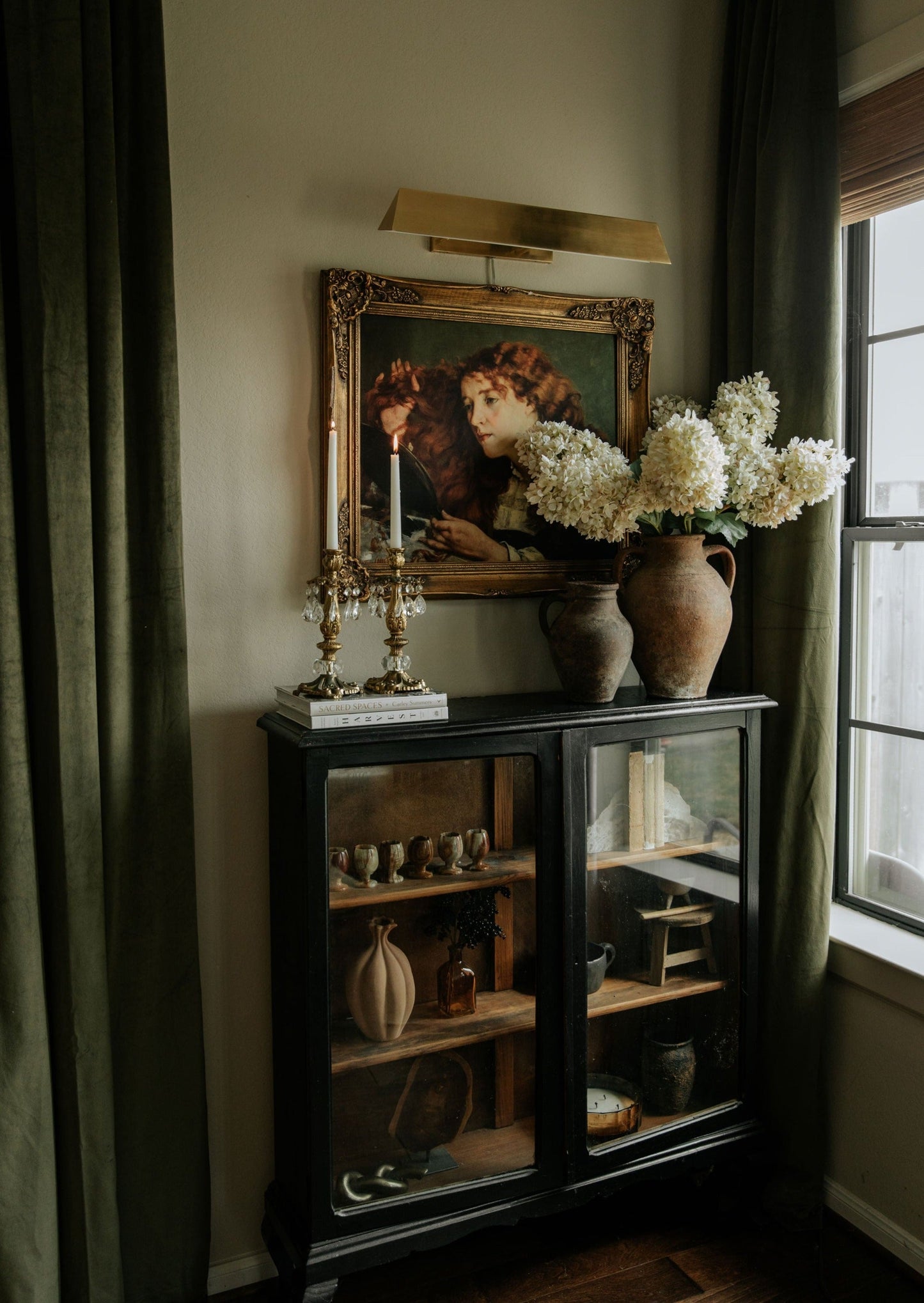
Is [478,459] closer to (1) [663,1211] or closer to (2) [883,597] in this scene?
(2) [883,597]

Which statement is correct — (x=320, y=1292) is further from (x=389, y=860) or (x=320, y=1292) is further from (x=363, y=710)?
(x=363, y=710)

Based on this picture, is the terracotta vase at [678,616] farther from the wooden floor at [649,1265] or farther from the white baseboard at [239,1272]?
the white baseboard at [239,1272]

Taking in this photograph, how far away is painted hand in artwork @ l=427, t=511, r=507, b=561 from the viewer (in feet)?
7.36

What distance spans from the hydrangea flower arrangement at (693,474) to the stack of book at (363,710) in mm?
538

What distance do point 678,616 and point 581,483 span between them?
355 mm

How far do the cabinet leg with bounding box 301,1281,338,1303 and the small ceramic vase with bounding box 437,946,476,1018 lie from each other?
51 cm

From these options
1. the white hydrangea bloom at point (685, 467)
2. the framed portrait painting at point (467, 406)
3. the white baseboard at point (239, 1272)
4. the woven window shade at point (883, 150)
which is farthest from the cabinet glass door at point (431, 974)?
the woven window shade at point (883, 150)

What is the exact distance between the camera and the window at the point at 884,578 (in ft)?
7.41

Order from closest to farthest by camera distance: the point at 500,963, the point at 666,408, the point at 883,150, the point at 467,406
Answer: the point at 500,963 < the point at 883,150 < the point at 467,406 < the point at 666,408

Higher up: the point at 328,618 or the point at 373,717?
the point at 328,618

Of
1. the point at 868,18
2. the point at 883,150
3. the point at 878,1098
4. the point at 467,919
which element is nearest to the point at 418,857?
the point at 467,919

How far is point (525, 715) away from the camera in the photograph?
199cm

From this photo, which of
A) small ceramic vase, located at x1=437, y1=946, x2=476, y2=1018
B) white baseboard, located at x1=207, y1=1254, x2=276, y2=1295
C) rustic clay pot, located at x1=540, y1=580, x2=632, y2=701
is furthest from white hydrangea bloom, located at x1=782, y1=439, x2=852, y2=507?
white baseboard, located at x1=207, y1=1254, x2=276, y2=1295

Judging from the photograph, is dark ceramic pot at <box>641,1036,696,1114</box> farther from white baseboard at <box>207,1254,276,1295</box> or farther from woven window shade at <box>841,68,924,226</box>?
woven window shade at <box>841,68,924,226</box>
